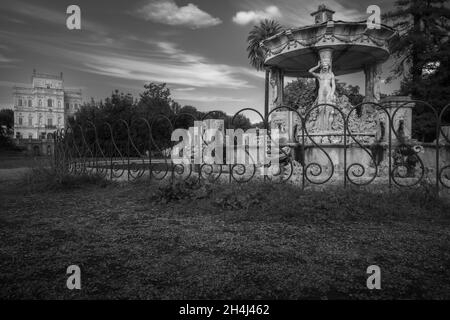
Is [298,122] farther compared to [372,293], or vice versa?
[298,122]

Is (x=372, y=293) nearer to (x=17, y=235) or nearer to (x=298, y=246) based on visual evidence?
(x=298, y=246)

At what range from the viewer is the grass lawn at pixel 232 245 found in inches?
85.0

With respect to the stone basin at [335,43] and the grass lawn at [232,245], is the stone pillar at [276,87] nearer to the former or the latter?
the stone basin at [335,43]

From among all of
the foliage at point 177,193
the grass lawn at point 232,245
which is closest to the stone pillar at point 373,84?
the grass lawn at point 232,245

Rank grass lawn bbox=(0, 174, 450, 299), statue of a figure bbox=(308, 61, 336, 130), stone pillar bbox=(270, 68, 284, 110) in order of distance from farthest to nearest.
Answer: stone pillar bbox=(270, 68, 284, 110) < statue of a figure bbox=(308, 61, 336, 130) < grass lawn bbox=(0, 174, 450, 299)

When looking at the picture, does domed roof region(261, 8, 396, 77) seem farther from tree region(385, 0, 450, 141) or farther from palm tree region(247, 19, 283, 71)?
palm tree region(247, 19, 283, 71)

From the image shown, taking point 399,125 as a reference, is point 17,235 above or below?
below

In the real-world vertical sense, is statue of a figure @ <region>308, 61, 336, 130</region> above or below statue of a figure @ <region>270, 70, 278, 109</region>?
below

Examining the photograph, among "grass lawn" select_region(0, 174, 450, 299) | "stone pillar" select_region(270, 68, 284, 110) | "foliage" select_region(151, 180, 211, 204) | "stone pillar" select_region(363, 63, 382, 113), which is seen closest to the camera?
"grass lawn" select_region(0, 174, 450, 299)

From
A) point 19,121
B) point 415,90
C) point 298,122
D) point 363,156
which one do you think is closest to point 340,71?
point 298,122

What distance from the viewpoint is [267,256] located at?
274 cm

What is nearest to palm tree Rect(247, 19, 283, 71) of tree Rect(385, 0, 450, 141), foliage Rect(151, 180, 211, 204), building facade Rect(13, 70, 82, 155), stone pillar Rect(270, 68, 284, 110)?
tree Rect(385, 0, 450, 141)

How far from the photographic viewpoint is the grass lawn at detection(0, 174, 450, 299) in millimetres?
2158
